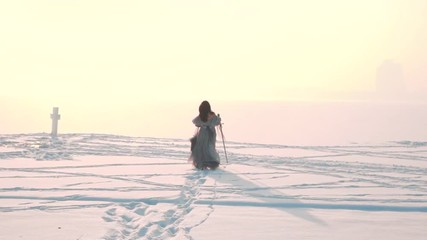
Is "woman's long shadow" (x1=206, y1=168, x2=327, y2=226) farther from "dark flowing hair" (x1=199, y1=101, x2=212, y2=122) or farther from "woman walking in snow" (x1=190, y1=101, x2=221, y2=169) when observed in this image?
"dark flowing hair" (x1=199, y1=101, x2=212, y2=122)

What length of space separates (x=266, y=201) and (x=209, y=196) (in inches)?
39.0

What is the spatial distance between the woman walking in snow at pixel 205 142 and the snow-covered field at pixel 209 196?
328mm

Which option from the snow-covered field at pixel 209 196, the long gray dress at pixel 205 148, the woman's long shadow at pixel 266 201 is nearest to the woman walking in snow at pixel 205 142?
the long gray dress at pixel 205 148

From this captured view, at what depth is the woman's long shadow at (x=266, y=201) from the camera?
8.09m

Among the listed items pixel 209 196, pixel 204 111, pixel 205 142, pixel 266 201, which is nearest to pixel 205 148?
pixel 205 142

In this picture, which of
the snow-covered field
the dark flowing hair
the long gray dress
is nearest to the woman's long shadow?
the snow-covered field

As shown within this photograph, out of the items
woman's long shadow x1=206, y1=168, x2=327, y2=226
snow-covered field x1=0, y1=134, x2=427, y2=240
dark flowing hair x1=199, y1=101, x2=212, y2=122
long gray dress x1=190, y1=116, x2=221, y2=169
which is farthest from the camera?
dark flowing hair x1=199, y1=101, x2=212, y2=122

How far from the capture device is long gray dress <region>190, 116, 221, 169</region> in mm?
12938

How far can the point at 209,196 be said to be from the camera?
9172 millimetres

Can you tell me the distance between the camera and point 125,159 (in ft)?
47.4

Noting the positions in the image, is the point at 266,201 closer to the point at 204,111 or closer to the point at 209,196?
the point at 209,196

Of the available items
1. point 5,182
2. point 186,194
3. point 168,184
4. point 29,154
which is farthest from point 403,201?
point 29,154

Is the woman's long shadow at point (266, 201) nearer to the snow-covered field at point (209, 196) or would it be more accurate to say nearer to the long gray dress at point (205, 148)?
the snow-covered field at point (209, 196)

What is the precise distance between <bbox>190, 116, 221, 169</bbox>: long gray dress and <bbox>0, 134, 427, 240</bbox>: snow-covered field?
0.99 ft
